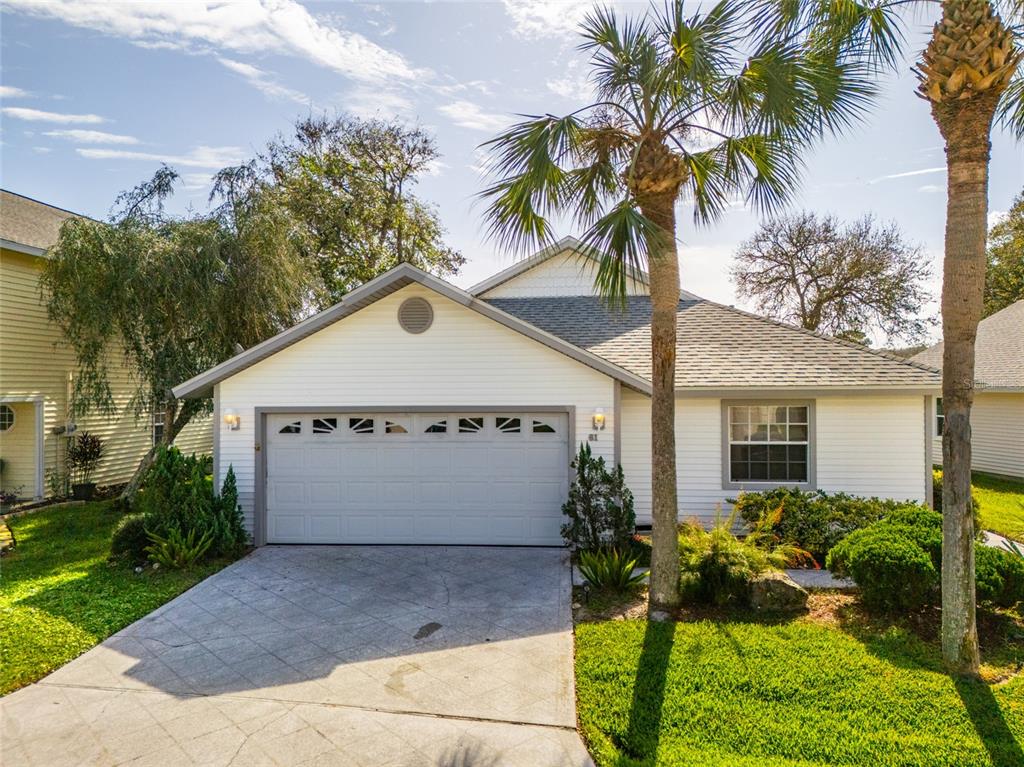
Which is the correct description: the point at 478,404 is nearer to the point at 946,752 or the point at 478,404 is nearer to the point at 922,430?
the point at 946,752

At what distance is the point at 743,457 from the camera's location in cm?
1016

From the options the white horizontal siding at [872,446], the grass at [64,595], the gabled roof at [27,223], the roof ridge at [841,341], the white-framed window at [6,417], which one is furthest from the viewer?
the white-framed window at [6,417]

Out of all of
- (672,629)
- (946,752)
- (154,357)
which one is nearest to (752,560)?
(672,629)

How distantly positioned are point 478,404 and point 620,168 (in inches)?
163

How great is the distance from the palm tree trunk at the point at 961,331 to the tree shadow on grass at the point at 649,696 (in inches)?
97.8

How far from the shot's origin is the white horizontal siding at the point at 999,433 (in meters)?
15.5

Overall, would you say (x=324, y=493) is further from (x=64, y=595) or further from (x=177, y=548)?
(x=64, y=595)

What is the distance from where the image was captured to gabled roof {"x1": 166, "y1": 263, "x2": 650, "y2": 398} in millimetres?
8867

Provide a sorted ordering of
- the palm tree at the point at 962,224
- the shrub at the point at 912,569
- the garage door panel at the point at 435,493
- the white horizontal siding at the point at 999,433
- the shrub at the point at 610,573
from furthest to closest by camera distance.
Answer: the white horizontal siding at the point at 999,433 < the garage door panel at the point at 435,493 < the shrub at the point at 610,573 < the shrub at the point at 912,569 < the palm tree at the point at 962,224

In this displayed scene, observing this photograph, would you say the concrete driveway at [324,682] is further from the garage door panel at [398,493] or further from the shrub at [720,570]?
the garage door panel at [398,493]

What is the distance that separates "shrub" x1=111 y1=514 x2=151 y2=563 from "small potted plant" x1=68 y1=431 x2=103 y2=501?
248 inches

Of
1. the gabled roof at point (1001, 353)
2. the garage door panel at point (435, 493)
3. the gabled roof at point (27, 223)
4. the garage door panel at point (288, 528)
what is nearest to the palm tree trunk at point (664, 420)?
the garage door panel at point (435, 493)

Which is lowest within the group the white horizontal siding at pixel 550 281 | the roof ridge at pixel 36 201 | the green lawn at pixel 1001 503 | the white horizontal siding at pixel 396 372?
the green lawn at pixel 1001 503

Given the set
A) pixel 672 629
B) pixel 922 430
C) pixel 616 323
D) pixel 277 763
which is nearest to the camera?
pixel 277 763
